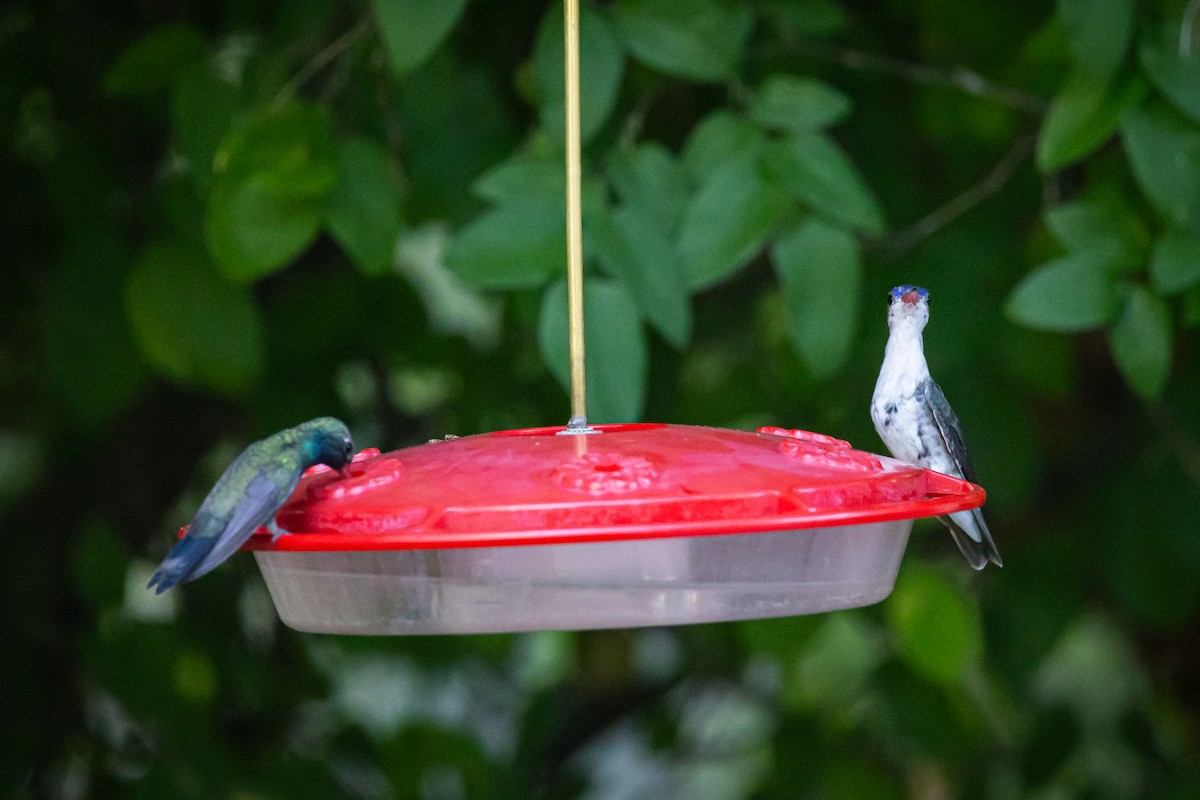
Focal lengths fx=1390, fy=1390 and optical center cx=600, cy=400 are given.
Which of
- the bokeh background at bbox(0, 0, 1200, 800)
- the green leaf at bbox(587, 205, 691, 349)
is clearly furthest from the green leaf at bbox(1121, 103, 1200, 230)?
the green leaf at bbox(587, 205, 691, 349)

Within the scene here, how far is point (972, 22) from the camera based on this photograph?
6.80 feet

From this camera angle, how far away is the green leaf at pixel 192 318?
69.9 inches

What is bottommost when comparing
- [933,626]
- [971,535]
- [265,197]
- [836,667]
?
[836,667]

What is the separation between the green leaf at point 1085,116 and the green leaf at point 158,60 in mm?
1038

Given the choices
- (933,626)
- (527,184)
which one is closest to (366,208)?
(527,184)

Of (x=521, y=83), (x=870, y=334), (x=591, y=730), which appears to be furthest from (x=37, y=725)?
(x=870, y=334)

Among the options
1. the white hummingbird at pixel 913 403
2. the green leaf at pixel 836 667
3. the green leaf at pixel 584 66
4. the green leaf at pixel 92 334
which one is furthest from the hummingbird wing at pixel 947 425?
the green leaf at pixel 92 334

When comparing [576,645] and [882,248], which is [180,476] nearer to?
[576,645]

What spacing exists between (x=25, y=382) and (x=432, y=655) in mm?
966

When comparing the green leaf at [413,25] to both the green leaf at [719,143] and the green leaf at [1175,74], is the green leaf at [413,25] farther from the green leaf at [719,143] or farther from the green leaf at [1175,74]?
the green leaf at [1175,74]

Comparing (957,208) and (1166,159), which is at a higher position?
(1166,159)

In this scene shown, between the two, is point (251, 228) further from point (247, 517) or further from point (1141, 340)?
point (1141, 340)

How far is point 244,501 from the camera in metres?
0.95

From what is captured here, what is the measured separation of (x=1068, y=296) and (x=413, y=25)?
73 cm
